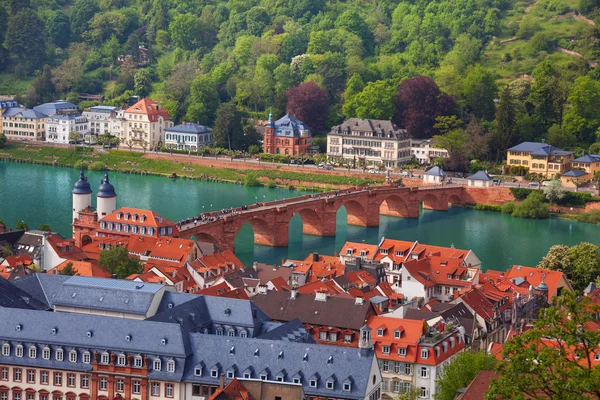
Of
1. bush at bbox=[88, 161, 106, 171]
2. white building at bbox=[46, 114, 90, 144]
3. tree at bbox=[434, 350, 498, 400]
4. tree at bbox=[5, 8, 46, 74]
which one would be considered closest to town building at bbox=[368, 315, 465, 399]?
tree at bbox=[434, 350, 498, 400]

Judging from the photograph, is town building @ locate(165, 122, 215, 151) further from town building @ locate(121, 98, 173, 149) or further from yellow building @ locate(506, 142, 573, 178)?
yellow building @ locate(506, 142, 573, 178)

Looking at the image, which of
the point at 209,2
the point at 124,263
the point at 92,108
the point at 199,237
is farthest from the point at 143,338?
the point at 209,2

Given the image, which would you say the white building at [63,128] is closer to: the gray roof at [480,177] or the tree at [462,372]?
the gray roof at [480,177]

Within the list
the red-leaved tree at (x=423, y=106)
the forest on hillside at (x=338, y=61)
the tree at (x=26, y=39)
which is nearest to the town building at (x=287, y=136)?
the forest on hillside at (x=338, y=61)

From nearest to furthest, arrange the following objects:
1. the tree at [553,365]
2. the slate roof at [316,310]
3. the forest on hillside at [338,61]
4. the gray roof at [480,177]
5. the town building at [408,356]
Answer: the tree at [553,365], the town building at [408,356], the slate roof at [316,310], the gray roof at [480,177], the forest on hillside at [338,61]

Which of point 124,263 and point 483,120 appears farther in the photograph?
point 483,120

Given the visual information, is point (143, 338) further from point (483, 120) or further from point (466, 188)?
Result: point (483, 120)
